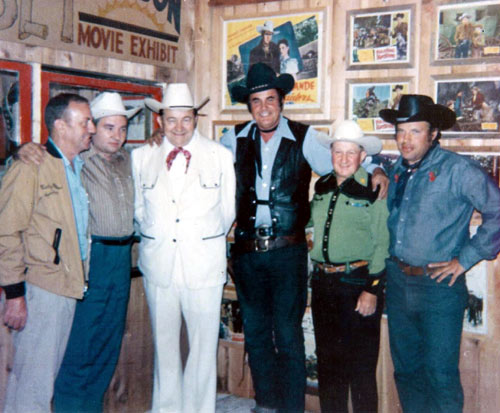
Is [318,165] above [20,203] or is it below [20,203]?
above

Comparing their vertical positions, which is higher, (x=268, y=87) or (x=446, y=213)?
(x=268, y=87)

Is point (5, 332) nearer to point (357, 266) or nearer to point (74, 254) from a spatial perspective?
point (74, 254)

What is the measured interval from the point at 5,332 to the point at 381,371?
243 centimetres

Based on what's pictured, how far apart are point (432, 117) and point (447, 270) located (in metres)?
0.87

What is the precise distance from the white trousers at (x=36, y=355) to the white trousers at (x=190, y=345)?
0.69 meters

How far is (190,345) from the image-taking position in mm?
3496

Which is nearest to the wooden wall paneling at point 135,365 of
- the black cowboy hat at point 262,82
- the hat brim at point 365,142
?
the black cowboy hat at point 262,82

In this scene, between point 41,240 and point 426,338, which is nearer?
point 41,240

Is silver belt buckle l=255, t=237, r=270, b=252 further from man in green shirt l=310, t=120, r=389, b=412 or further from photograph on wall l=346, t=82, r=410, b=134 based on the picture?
photograph on wall l=346, t=82, r=410, b=134

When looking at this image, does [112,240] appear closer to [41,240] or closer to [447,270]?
[41,240]

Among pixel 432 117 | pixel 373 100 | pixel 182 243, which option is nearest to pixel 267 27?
pixel 373 100

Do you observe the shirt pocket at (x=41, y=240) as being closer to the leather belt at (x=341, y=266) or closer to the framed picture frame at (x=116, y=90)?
the framed picture frame at (x=116, y=90)

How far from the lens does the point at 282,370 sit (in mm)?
3574

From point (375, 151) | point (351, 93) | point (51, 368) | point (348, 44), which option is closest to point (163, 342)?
point (51, 368)
